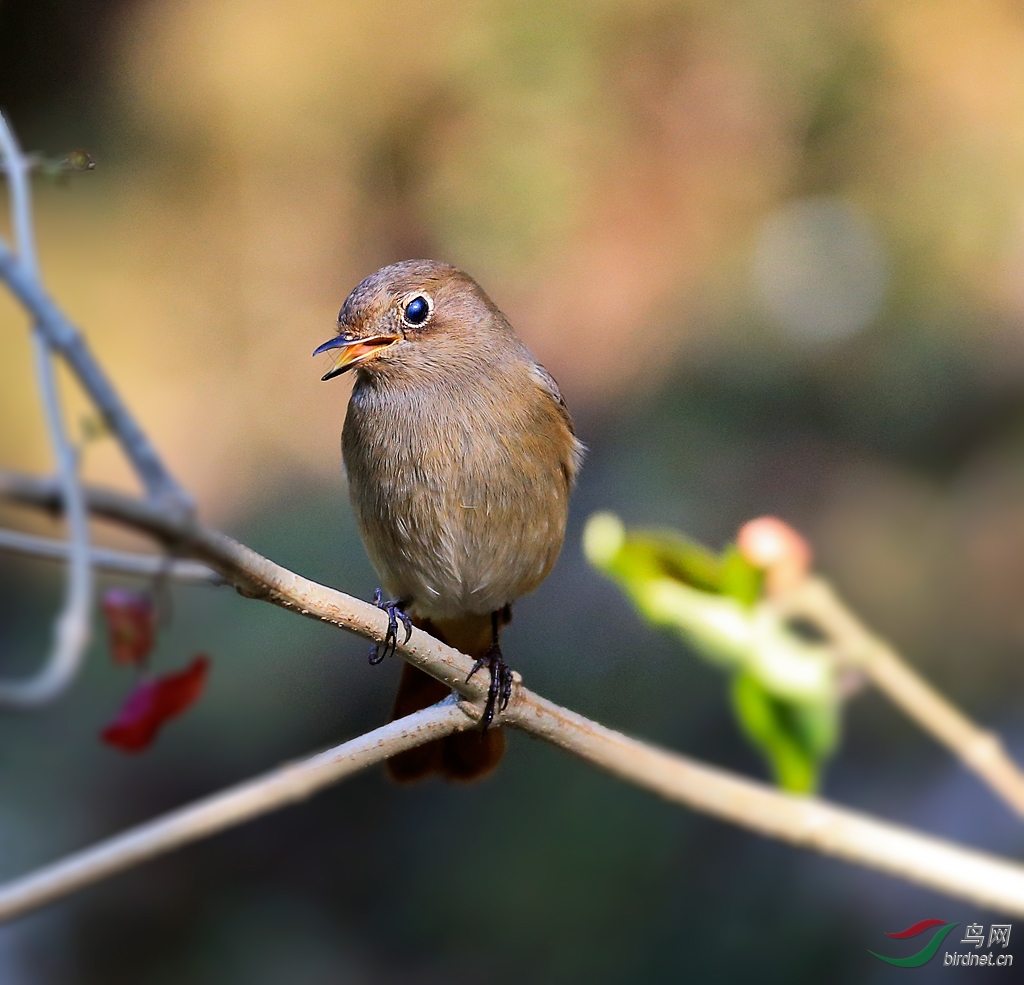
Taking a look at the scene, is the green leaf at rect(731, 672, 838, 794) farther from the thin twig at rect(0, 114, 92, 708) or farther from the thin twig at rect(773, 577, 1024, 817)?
the thin twig at rect(0, 114, 92, 708)

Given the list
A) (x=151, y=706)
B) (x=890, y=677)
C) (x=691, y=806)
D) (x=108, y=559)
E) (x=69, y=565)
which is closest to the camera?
(x=69, y=565)

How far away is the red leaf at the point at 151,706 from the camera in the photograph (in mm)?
1646

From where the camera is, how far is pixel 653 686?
449 cm

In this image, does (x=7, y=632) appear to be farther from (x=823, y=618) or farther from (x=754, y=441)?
(x=823, y=618)

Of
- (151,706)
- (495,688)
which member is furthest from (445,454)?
(151,706)

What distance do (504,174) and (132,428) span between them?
516cm

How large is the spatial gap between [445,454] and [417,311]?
0.31m

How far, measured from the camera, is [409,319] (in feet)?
8.09

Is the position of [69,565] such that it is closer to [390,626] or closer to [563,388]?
[390,626]

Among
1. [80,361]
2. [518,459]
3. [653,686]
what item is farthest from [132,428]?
[653,686]

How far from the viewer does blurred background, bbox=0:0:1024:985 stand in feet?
13.4

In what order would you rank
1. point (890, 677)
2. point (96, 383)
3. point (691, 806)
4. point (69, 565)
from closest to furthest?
point (96, 383), point (69, 565), point (890, 677), point (691, 806)

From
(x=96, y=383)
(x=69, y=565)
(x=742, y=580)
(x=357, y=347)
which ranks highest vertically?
(x=96, y=383)

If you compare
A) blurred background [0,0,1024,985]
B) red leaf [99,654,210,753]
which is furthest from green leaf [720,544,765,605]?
blurred background [0,0,1024,985]
